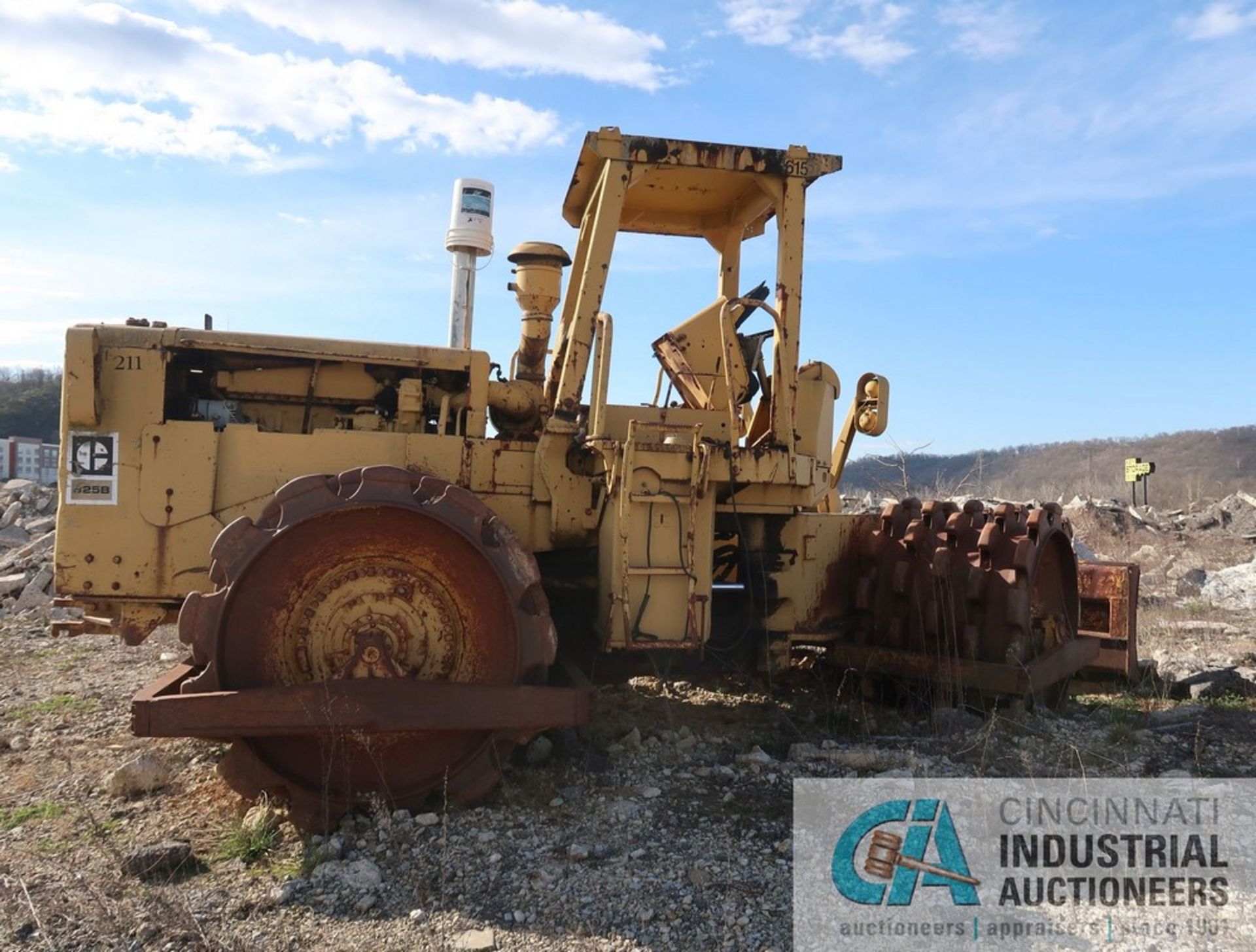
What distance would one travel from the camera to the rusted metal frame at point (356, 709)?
376 cm

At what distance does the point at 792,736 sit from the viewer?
5.13m

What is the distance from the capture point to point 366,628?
4.14 m

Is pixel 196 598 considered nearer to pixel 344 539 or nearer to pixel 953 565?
pixel 344 539

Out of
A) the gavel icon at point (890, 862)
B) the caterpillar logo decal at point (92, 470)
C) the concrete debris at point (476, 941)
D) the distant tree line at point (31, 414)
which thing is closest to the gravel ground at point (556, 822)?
the concrete debris at point (476, 941)

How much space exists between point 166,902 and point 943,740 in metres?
3.51

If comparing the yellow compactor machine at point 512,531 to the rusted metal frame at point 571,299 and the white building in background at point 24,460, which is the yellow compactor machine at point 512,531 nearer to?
the rusted metal frame at point 571,299

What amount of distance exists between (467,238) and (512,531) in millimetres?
3652

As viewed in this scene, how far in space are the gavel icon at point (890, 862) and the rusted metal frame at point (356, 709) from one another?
4.00 feet

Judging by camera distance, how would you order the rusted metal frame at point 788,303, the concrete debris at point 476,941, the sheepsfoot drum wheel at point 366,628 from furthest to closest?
the rusted metal frame at point 788,303 → the sheepsfoot drum wheel at point 366,628 → the concrete debris at point 476,941

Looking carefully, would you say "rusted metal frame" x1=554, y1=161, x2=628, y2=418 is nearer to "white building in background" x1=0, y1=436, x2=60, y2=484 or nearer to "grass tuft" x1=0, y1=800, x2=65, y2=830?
"grass tuft" x1=0, y1=800, x2=65, y2=830

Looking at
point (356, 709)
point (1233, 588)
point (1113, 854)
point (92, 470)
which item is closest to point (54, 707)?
point (92, 470)

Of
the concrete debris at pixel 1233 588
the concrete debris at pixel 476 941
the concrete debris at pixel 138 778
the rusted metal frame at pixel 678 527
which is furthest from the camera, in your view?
the concrete debris at pixel 1233 588

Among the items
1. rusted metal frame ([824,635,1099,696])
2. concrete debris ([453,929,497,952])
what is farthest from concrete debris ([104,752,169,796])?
rusted metal frame ([824,635,1099,696])

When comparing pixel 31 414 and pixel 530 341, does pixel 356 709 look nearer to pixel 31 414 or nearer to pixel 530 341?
pixel 530 341
